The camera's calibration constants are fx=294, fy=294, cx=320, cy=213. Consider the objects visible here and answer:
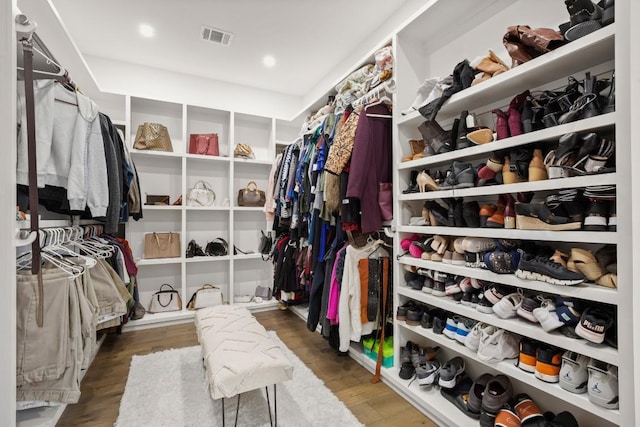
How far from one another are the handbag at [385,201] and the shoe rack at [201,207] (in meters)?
2.03

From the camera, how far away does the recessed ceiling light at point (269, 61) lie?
3166mm

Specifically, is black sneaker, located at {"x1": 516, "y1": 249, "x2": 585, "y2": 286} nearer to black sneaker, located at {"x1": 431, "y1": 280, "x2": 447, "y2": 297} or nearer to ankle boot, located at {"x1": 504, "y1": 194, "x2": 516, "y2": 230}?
ankle boot, located at {"x1": 504, "y1": 194, "x2": 516, "y2": 230}

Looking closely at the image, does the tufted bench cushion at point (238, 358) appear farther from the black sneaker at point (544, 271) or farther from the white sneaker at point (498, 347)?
the black sneaker at point (544, 271)

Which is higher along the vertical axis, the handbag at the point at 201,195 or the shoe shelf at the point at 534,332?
the handbag at the point at 201,195

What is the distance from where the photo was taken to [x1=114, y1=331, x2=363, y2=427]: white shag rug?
158 cm

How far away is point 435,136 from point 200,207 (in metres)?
2.59

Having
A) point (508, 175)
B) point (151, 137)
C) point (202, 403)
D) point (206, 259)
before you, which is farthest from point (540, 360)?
point (151, 137)

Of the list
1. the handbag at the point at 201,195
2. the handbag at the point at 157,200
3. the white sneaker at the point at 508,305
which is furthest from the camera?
the handbag at the point at 201,195

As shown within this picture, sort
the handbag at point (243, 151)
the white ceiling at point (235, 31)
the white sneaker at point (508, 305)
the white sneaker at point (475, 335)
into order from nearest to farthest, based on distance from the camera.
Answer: the white sneaker at point (508, 305) → the white sneaker at point (475, 335) → the white ceiling at point (235, 31) → the handbag at point (243, 151)

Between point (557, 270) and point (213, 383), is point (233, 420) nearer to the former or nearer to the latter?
point (213, 383)

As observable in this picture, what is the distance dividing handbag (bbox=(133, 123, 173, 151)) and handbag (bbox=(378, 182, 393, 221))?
248 centimetres

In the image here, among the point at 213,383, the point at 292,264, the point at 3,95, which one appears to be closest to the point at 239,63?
the point at 292,264

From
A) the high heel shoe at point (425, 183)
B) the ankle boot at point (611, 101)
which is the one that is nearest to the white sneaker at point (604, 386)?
the ankle boot at point (611, 101)

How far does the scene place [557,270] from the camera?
1.12 m
